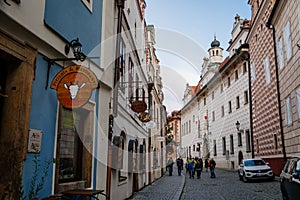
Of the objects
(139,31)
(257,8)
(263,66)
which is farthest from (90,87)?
(257,8)

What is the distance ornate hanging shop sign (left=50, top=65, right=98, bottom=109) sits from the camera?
234 inches

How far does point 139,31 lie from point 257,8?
12341 mm

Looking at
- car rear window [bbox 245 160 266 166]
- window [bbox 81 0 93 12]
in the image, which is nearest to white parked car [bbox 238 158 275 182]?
car rear window [bbox 245 160 266 166]

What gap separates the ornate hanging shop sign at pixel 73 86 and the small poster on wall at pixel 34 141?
0.72 metres

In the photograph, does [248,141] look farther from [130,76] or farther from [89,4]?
[89,4]

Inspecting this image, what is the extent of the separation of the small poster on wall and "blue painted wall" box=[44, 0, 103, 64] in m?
2.10

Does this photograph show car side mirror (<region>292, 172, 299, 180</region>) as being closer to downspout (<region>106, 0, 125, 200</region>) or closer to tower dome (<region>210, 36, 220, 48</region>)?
downspout (<region>106, 0, 125, 200</region>)

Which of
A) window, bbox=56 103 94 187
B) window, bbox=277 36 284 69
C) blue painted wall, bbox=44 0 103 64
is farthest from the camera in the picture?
window, bbox=277 36 284 69

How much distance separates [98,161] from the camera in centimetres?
877

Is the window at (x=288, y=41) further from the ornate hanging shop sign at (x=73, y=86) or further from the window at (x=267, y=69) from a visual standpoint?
the ornate hanging shop sign at (x=73, y=86)

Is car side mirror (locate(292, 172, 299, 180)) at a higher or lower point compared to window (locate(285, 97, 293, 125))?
lower

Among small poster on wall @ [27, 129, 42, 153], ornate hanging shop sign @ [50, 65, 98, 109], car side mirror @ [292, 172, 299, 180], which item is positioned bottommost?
car side mirror @ [292, 172, 299, 180]

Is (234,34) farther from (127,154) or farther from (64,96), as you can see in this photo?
(64,96)

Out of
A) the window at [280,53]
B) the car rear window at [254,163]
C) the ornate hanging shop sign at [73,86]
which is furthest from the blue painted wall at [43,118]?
the car rear window at [254,163]
